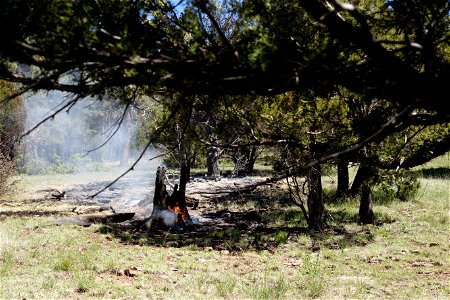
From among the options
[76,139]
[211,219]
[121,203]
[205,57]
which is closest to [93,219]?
[211,219]

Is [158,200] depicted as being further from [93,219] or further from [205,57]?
[205,57]

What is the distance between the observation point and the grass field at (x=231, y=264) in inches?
251

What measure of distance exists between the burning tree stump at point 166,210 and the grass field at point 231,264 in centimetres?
92

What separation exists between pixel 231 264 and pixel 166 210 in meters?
4.21

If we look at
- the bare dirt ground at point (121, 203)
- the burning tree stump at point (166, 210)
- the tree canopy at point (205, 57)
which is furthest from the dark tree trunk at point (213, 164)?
the tree canopy at point (205, 57)

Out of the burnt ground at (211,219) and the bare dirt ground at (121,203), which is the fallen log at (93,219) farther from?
the bare dirt ground at (121,203)

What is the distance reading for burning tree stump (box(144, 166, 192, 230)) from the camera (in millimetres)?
11655

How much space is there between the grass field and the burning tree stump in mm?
923

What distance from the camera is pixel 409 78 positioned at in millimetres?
2564

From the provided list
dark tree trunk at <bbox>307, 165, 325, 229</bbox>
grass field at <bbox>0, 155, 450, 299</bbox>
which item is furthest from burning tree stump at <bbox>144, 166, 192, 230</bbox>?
dark tree trunk at <bbox>307, 165, 325, 229</bbox>

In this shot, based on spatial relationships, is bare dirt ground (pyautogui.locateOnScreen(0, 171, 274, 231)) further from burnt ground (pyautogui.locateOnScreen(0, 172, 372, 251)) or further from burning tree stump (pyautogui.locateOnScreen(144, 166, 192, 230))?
burning tree stump (pyautogui.locateOnScreen(144, 166, 192, 230))

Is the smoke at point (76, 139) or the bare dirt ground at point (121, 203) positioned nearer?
the bare dirt ground at point (121, 203)

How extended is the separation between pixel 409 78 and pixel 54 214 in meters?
13.6

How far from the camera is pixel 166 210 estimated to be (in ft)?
38.9
